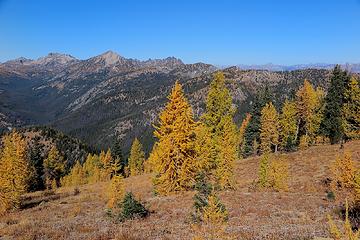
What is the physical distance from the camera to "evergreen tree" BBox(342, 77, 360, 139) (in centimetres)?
5072

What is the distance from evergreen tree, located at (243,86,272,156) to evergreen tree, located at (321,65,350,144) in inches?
498

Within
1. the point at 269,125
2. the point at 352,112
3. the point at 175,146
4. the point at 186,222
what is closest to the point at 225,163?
the point at 175,146

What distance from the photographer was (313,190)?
113 feet

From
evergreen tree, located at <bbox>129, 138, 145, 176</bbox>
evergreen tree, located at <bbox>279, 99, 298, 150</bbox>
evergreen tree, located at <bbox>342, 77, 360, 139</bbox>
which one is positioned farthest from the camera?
evergreen tree, located at <bbox>129, 138, 145, 176</bbox>

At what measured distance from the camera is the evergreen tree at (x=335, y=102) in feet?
198

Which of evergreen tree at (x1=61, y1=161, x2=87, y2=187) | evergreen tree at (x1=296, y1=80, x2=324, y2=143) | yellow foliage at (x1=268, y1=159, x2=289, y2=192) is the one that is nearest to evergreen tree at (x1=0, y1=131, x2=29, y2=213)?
yellow foliage at (x1=268, y1=159, x2=289, y2=192)

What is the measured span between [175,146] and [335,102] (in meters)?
41.2

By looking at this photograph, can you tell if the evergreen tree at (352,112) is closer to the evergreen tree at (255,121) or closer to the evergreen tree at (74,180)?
the evergreen tree at (255,121)

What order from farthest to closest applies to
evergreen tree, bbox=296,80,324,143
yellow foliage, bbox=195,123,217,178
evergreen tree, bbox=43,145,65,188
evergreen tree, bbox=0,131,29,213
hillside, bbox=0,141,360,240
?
evergreen tree, bbox=43,145,65,188 → evergreen tree, bbox=296,80,324,143 → evergreen tree, bbox=0,131,29,213 → yellow foliage, bbox=195,123,217,178 → hillside, bbox=0,141,360,240

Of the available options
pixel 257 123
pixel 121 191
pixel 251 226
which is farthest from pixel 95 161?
pixel 251 226

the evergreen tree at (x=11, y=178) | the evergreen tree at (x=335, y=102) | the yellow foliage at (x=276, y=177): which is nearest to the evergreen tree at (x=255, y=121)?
the evergreen tree at (x=335, y=102)

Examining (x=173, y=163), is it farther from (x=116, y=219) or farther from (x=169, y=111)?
(x=116, y=219)

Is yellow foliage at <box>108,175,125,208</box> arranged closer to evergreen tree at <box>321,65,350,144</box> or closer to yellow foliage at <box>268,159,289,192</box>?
yellow foliage at <box>268,159,289,192</box>

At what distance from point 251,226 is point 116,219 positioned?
318 inches
